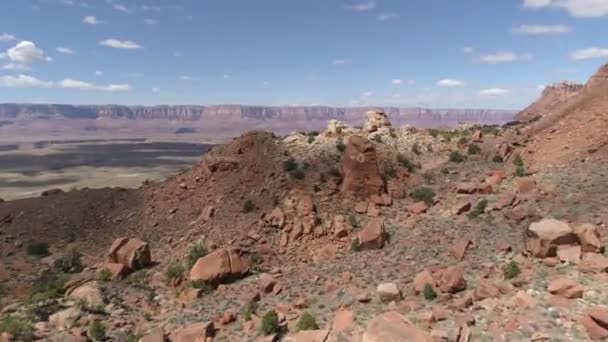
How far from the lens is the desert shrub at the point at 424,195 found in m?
25.7

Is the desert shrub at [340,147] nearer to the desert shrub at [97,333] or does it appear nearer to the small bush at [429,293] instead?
the small bush at [429,293]

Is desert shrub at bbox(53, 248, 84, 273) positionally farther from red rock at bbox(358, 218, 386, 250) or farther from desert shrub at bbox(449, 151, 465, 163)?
desert shrub at bbox(449, 151, 465, 163)

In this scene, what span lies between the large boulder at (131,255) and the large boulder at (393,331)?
15.7 m

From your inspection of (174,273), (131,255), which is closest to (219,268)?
(174,273)

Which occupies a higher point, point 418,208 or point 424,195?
point 424,195

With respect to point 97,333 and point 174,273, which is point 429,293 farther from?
point 174,273

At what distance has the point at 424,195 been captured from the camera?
26.4 m

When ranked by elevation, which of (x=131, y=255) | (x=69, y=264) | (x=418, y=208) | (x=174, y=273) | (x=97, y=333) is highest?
(x=418, y=208)

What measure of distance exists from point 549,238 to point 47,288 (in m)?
21.6

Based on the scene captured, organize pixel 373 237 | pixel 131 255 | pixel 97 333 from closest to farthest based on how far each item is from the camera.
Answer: pixel 97 333, pixel 373 237, pixel 131 255

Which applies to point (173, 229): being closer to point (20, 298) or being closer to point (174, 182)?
point (174, 182)

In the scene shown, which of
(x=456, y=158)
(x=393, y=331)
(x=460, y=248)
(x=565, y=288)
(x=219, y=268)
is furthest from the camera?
(x=456, y=158)

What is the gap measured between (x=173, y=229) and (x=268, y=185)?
6539 mm

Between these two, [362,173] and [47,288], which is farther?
[362,173]
